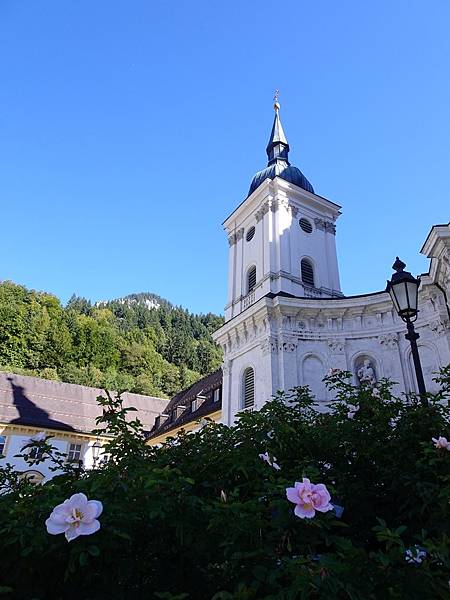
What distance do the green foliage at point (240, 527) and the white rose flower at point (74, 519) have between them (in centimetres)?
14

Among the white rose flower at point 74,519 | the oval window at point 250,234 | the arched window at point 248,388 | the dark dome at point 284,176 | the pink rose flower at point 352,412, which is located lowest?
the white rose flower at point 74,519

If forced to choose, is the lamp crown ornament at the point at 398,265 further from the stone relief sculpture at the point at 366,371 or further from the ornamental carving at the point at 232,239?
the ornamental carving at the point at 232,239

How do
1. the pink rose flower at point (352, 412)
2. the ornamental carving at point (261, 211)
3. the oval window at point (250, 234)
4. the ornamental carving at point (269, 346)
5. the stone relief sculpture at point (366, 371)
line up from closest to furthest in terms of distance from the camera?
the pink rose flower at point (352, 412)
the stone relief sculpture at point (366, 371)
the ornamental carving at point (269, 346)
the ornamental carving at point (261, 211)
the oval window at point (250, 234)

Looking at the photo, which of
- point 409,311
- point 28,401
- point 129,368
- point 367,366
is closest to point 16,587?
point 409,311

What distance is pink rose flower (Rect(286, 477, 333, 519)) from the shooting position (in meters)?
3.04

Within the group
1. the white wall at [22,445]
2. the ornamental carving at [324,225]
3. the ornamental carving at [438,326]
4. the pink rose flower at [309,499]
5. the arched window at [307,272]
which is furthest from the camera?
the white wall at [22,445]

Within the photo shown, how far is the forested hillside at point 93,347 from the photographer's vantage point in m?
82.9

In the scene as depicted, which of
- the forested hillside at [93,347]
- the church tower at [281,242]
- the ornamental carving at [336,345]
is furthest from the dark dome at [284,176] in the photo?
the forested hillside at [93,347]

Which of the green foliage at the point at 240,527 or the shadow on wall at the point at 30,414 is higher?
the shadow on wall at the point at 30,414

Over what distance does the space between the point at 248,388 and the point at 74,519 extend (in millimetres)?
24056

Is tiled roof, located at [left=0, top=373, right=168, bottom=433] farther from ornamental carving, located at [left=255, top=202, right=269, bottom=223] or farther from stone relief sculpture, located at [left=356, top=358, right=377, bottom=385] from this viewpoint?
stone relief sculpture, located at [left=356, top=358, right=377, bottom=385]

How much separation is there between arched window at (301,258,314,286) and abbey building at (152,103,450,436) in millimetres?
66

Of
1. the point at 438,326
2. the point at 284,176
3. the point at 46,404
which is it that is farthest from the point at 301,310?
the point at 46,404

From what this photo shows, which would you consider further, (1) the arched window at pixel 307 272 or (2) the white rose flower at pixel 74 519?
(1) the arched window at pixel 307 272
